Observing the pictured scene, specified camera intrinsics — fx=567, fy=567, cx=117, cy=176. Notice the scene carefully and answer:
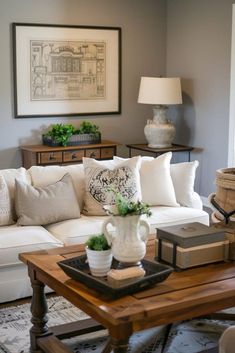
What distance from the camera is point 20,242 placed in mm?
3631

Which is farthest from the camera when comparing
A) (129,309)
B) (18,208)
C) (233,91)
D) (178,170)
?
(233,91)

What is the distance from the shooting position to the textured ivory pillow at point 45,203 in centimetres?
393

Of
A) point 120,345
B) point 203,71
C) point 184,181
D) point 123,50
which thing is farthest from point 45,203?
point 123,50

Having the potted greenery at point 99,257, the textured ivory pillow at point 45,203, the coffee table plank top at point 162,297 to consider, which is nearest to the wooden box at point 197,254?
the coffee table plank top at point 162,297

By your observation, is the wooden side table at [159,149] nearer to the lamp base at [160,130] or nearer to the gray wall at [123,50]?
the lamp base at [160,130]

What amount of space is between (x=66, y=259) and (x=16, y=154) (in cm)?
361

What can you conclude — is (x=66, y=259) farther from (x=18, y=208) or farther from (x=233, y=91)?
(x=233, y=91)

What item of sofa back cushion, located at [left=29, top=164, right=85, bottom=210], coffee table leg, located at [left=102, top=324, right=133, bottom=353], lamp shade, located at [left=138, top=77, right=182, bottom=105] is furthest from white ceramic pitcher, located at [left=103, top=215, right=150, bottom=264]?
lamp shade, located at [left=138, top=77, right=182, bottom=105]

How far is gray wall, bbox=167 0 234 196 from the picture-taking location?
6.07 m

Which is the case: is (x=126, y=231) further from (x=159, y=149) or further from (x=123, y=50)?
(x=123, y=50)

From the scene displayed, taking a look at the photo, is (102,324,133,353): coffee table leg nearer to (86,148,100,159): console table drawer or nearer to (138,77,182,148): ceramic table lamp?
(86,148,100,159): console table drawer

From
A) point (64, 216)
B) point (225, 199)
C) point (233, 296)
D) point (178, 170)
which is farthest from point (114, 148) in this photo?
point (233, 296)

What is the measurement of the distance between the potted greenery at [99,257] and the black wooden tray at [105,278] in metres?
0.04

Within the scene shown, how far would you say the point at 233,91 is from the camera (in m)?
5.96
